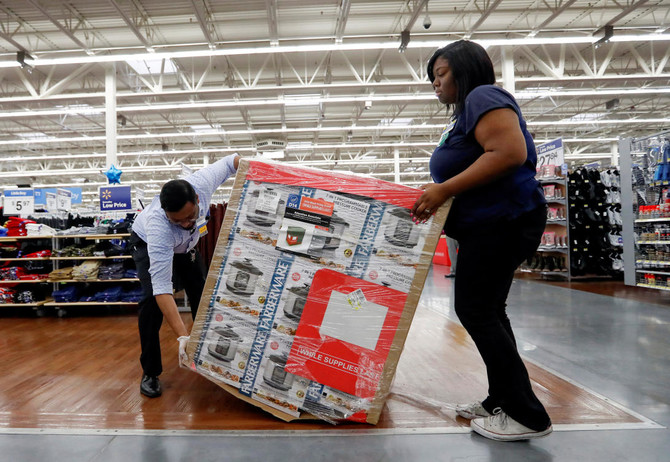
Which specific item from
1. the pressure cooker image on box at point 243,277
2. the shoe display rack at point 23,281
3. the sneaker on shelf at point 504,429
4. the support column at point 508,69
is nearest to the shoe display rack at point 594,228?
the support column at point 508,69

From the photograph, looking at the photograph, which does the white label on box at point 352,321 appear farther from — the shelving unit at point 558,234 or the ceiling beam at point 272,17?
the ceiling beam at point 272,17

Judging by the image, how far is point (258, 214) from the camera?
1721mm

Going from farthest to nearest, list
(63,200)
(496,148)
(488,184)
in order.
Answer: (63,200) → (488,184) → (496,148)

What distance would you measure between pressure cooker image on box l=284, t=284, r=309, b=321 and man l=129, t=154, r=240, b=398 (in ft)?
1.66

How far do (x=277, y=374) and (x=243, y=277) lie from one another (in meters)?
0.45

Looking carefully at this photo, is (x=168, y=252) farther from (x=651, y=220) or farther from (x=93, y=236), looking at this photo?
(x=651, y=220)

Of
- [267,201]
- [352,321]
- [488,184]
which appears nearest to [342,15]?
[267,201]

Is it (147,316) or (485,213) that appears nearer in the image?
(485,213)

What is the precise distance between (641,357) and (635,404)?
0.88 metres

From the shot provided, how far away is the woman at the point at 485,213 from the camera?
1355 millimetres

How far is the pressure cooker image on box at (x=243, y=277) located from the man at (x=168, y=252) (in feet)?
0.97

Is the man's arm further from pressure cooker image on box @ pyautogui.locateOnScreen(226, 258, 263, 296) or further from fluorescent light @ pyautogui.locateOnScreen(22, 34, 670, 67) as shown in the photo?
fluorescent light @ pyautogui.locateOnScreen(22, 34, 670, 67)

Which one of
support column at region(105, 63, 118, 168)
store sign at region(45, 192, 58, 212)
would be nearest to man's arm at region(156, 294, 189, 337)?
store sign at region(45, 192, 58, 212)

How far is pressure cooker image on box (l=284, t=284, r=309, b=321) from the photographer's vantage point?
1.67m
